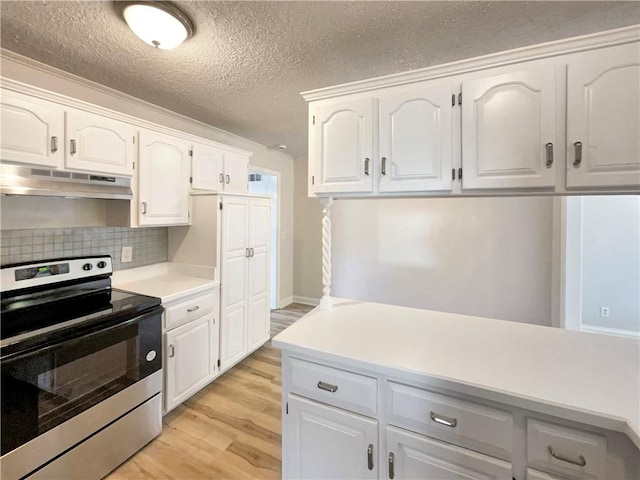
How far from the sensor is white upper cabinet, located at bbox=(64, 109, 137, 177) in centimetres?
171

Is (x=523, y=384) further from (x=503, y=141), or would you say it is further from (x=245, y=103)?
(x=245, y=103)

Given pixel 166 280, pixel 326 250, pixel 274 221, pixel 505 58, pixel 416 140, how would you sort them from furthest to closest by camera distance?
pixel 274 221 < pixel 166 280 < pixel 326 250 < pixel 416 140 < pixel 505 58

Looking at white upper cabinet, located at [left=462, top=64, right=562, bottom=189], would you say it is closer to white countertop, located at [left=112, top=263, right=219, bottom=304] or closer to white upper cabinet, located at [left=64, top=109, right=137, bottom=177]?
white countertop, located at [left=112, top=263, right=219, bottom=304]

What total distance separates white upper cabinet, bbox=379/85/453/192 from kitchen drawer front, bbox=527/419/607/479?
1002 mm

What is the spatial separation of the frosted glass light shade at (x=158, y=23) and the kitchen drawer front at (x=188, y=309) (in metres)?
1.60

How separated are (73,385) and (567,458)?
214 cm

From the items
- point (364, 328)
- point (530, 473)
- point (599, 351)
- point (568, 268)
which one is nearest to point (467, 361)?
point (530, 473)

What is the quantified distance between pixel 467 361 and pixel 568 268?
221 centimetres

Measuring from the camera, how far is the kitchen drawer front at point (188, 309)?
2.05 m

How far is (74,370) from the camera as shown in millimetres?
1503

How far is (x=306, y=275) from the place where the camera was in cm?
472

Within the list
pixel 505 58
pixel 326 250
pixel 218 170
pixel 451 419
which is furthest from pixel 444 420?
pixel 218 170

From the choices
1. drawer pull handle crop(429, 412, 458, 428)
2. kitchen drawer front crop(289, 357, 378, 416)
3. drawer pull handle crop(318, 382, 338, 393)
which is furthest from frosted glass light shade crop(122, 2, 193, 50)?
drawer pull handle crop(429, 412, 458, 428)

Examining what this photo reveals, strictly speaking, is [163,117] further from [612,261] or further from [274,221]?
[612,261]
